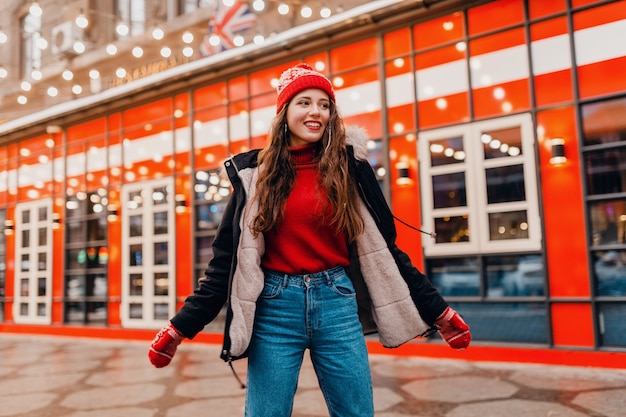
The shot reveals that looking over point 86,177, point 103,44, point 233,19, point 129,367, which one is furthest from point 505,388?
point 103,44

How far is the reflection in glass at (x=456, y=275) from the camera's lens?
6719mm

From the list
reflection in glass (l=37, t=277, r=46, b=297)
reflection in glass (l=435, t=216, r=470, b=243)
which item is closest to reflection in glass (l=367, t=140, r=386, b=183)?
reflection in glass (l=435, t=216, r=470, b=243)

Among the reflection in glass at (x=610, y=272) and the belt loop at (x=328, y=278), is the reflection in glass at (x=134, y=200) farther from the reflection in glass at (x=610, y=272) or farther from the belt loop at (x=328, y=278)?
the belt loop at (x=328, y=278)

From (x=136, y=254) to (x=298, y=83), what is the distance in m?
8.44

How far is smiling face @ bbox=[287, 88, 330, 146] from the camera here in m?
2.19

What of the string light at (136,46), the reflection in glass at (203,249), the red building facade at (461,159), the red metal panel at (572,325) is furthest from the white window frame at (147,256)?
the red metal panel at (572,325)

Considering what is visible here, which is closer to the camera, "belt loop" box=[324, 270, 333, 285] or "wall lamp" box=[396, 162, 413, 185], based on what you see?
"belt loop" box=[324, 270, 333, 285]

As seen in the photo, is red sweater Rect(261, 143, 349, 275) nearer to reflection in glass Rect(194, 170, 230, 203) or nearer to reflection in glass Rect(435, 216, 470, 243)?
reflection in glass Rect(435, 216, 470, 243)

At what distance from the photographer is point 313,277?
2.06m

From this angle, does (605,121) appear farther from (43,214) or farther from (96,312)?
(43,214)

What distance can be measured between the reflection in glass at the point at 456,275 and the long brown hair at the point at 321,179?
4883 mm

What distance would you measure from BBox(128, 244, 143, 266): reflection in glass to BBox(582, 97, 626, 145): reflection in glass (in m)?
7.21

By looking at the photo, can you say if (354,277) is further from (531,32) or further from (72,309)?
(72,309)

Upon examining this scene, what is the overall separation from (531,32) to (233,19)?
4.48 metres
